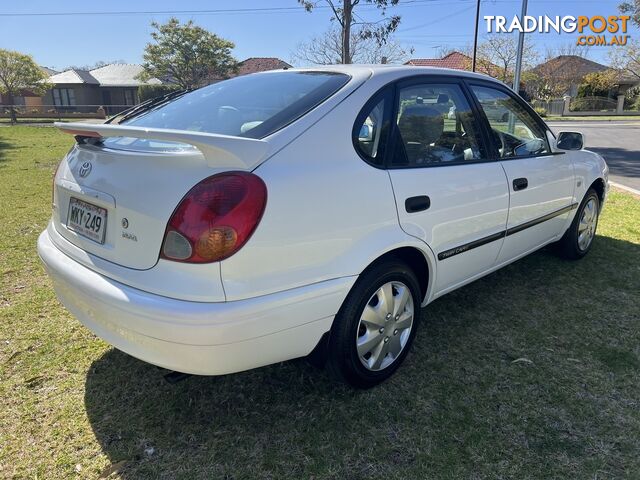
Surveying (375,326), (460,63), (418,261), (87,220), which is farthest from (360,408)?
(460,63)

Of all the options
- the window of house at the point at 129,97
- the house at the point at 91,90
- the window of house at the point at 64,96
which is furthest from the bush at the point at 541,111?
the window of house at the point at 64,96

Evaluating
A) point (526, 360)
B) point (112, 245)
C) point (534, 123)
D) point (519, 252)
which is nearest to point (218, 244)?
point (112, 245)

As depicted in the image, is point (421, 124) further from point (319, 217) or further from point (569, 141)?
point (569, 141)

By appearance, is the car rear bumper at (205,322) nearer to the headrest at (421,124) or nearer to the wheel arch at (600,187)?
the headrest at (421,124)

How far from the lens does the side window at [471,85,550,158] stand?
10.7ft

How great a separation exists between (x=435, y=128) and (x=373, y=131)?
1.95 ft

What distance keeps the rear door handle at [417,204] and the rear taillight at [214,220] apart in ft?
2.97

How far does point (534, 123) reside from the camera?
3.74 meters

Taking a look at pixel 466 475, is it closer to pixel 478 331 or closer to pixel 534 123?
pixel 478 331

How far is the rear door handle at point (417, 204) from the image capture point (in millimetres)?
2473

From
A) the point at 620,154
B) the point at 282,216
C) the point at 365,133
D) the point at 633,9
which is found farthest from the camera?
the point at 633,9

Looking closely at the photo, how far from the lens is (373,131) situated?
2.45 m

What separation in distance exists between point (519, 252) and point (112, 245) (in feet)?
9.38

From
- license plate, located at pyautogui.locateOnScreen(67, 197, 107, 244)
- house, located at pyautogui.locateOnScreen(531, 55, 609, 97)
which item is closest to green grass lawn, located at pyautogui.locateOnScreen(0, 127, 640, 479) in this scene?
license plate, located at pyautogui.locateOnScreen(67, 197, 107, 244)
